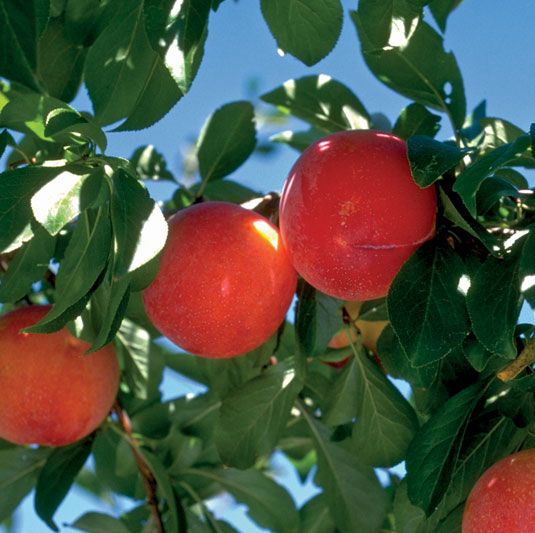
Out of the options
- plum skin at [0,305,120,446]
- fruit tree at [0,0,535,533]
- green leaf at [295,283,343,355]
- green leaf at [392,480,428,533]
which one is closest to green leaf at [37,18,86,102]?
fruit tree at [0,0,535,533]

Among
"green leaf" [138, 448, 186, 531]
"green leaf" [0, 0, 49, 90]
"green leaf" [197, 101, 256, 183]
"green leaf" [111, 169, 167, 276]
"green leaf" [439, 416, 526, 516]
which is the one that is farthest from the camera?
"green leaf" [197, 101, 256, 183]

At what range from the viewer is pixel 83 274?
1.28 metres

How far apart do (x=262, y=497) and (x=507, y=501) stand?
837 mm

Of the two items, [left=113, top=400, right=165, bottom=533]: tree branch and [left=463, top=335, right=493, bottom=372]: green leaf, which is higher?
[left=463, top=335, right=493, bottom=372]: green leaf

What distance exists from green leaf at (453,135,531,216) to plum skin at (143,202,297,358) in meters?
0.41

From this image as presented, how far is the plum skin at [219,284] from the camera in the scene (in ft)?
4.89

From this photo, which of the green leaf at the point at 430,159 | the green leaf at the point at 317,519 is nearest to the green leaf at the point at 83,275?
the green leaf at the point at 430,159

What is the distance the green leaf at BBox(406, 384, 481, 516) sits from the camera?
1361mm

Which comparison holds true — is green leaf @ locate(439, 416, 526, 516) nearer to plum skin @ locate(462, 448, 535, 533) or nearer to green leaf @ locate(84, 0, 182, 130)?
plum skin @ locate(462, 448, 535, 533)

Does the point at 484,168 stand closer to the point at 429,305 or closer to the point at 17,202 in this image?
the point at 429,305

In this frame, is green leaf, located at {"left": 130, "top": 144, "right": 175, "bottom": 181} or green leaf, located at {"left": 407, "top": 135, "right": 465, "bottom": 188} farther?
green leaf, located at {"left": 130, "top": 144, "right": 175, "bottom": 181}

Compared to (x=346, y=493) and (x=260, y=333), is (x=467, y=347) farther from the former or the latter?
(x=346, y=493)

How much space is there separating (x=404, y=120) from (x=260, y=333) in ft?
1.61

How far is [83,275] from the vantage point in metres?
1.28
